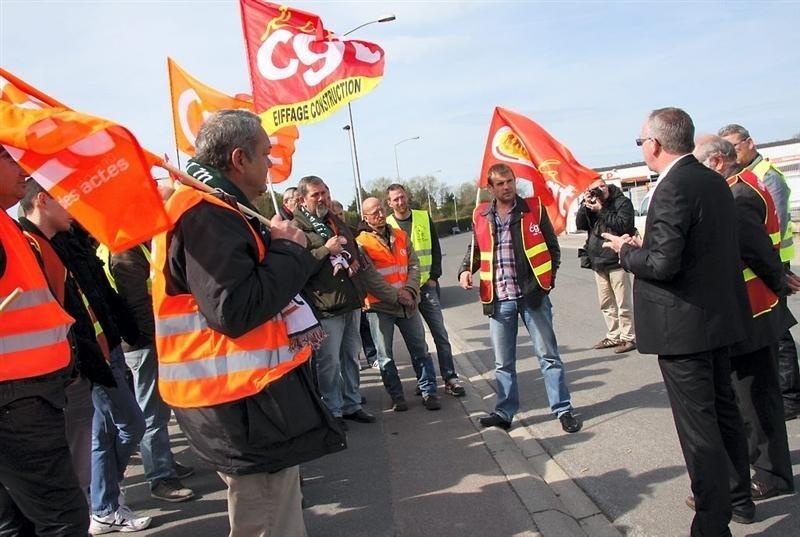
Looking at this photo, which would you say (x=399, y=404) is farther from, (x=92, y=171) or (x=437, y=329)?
(x=92, y=171)

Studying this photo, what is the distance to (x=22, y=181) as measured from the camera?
280cm

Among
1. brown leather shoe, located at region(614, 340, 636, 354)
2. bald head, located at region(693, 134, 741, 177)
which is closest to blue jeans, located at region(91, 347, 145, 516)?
bald head, located at region(693, 134, 741, 177)

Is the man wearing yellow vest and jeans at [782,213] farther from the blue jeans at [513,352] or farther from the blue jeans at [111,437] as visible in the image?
the blue jeans at [111,437]

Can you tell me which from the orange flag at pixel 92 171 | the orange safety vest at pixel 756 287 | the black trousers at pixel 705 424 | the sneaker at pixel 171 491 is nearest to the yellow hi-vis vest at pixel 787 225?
the orange safety vest at pixel 756 287

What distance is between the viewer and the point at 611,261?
761 centimetres

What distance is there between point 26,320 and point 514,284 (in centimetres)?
357

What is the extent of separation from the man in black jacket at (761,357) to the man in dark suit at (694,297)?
45 cm

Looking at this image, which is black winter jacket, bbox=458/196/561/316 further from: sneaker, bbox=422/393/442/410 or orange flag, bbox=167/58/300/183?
orange flag, bbox=167/58/300/183

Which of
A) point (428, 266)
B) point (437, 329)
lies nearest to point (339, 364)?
point (437, 329)

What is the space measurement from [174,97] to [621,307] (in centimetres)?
564

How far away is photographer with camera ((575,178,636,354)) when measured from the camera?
6988mm

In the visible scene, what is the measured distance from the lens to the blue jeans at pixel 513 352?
16.6ft

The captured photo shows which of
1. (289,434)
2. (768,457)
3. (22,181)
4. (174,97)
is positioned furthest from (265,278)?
(174,97)

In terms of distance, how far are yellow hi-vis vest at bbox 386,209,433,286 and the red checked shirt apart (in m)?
1.43
